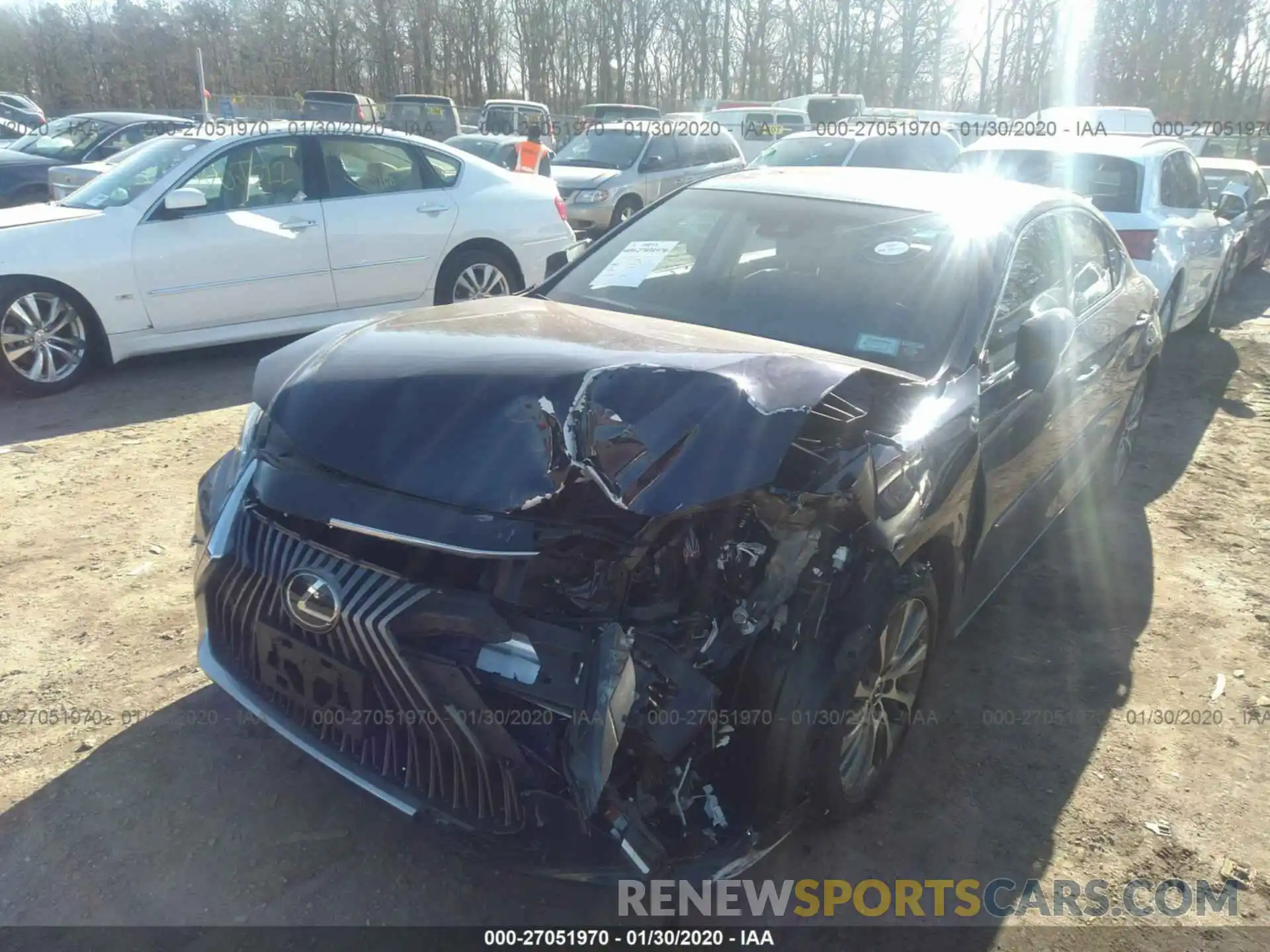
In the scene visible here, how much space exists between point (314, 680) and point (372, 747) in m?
0.22

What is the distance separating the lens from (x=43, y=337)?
6.07 metres

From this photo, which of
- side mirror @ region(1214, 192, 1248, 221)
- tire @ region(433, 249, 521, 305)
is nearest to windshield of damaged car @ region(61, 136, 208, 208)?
tire @ region(433, 249, 521, 305)

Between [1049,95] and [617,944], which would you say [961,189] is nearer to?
[617,944]

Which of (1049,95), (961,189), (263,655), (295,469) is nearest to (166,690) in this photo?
(263,655)

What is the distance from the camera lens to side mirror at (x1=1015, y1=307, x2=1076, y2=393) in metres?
3.05

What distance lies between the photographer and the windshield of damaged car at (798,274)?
3195 mm

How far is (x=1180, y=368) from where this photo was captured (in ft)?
26.6

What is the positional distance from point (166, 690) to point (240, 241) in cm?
418

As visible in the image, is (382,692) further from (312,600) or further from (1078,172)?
(1078,172)

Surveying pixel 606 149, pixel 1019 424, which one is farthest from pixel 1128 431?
pixel 606 149

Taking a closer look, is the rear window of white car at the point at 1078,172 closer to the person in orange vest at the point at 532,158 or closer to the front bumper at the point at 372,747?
the person in orange vest at the point at 532,158

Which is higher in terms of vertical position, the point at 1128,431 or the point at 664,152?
the point at 664,152

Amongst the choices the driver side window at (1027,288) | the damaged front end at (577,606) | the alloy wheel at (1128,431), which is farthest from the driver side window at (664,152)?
the damaged front end at (577,606)

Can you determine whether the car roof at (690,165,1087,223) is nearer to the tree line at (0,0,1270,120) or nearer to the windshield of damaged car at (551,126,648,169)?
the windshield of damaged car at (551,126,648,169)
